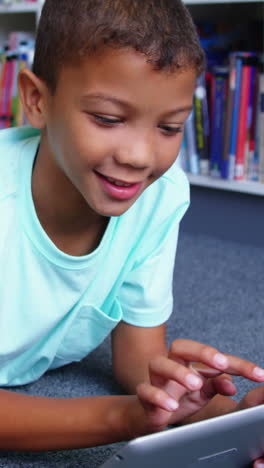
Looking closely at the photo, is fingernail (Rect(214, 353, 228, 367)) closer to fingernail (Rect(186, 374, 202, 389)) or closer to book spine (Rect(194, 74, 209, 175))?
fingernail (Rect(186, 374, 202, 389))

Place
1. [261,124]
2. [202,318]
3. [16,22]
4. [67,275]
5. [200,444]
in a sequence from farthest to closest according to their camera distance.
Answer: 1. [16,22]
2. [261,124]
3. [202,318]
4. [67,275]
5. [200,444]

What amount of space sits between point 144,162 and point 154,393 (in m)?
0.25

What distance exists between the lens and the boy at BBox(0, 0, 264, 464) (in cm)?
65

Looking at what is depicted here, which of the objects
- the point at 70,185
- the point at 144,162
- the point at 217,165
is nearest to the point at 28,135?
the point at 70,185

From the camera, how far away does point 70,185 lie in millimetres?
820

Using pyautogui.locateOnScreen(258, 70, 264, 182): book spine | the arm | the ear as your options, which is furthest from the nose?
pyautogui.locateOnScreen(258, 70, 264, 182): book spine

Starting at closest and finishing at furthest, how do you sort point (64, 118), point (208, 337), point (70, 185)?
Result: 1. point (64, 118)
2. point (70, 185)
3. point (208, 337)

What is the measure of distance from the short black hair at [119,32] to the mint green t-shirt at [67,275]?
0.61 feet

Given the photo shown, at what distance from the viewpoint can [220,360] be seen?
603 millimetres

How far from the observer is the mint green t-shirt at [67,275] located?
826 millimetres

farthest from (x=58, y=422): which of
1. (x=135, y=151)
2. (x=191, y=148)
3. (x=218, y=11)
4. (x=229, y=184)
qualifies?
(x=218, y=11)

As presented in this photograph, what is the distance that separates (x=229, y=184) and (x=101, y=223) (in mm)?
872

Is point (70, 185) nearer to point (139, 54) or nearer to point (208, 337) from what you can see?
point (139, 54)

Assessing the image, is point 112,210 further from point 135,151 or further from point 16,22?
point 16,22
